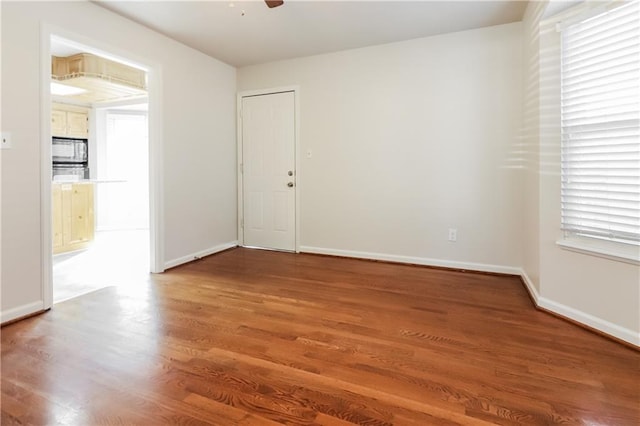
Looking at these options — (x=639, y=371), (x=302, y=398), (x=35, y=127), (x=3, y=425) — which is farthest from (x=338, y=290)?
(x=35, y=127)

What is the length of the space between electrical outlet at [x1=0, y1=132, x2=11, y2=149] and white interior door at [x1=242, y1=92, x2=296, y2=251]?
2747 mm

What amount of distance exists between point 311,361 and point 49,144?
99.0 inches

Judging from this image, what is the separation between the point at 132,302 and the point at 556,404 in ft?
9.40

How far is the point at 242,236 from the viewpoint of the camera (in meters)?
4.98

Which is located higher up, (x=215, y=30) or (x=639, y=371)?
(x=215, y=30)

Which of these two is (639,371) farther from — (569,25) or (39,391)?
(39,391)

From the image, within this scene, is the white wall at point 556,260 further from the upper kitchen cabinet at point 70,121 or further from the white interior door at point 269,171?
the upper kitchen cabinet at point 70,121

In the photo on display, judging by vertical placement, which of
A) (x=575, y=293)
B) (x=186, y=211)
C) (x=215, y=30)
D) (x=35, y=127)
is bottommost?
(x=575, y=293)

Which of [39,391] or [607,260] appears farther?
[607,260]

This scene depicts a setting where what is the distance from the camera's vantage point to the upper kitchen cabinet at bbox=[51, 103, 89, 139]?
19.3 feet

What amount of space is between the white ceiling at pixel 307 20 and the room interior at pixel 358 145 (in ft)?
0.09

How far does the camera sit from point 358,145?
4160 mm

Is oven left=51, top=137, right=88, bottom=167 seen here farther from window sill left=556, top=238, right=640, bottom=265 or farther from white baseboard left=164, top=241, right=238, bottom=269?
window sill left=556, top=238, right=640, bottom=265

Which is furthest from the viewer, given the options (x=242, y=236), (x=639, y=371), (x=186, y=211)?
(x=242, y=236)
